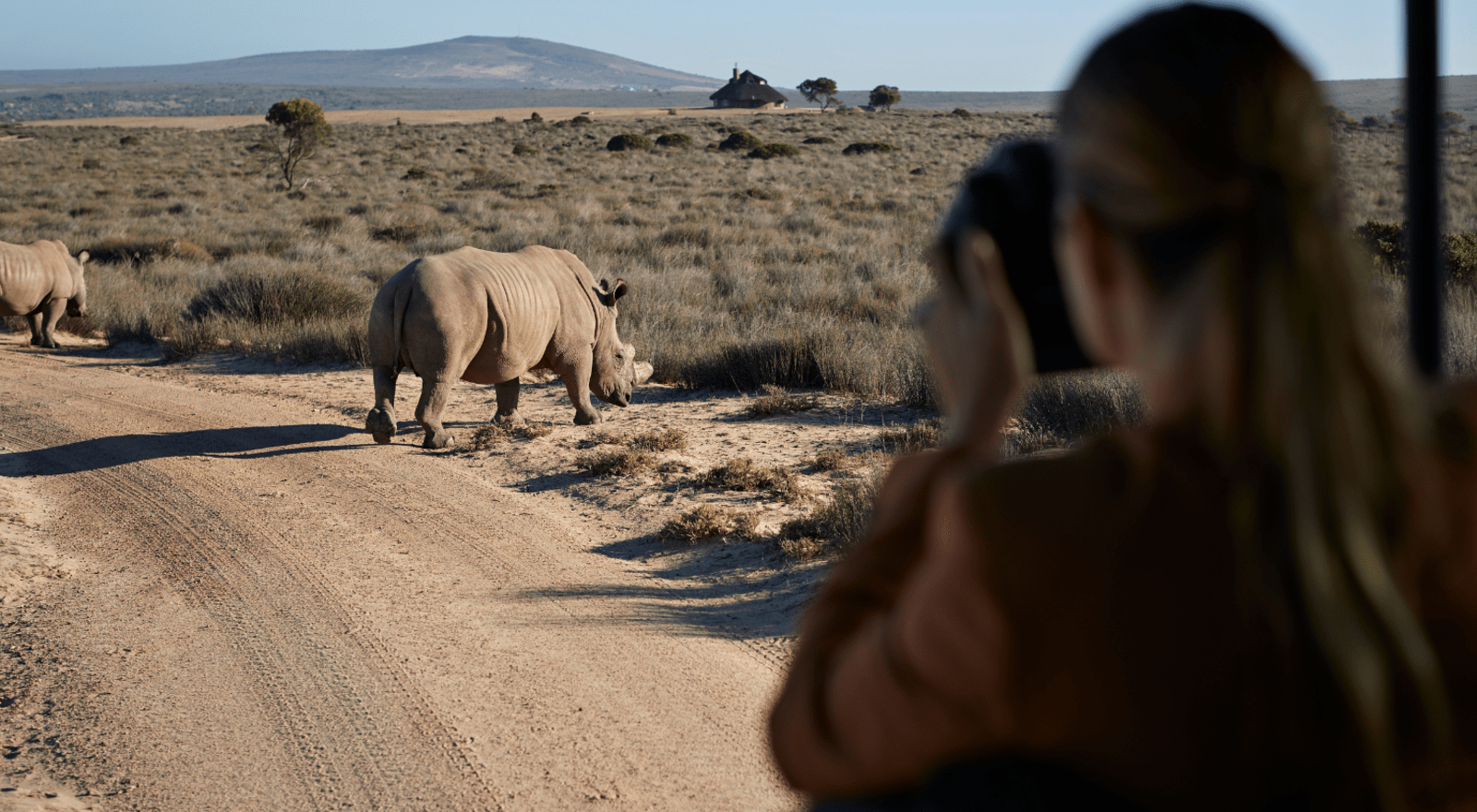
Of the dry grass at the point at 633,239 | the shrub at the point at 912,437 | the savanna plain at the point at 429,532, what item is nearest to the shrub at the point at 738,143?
the dry grass at the point at 633,239

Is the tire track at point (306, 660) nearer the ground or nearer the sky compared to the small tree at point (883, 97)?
nearer the ground

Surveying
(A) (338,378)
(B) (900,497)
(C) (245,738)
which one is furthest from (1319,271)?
(A) (338,378)

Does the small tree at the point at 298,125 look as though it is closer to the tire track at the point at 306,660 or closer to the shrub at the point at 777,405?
the shrub at the point at 777,405

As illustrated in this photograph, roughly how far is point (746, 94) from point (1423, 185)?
319ft

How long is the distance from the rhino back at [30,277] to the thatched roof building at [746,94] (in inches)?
3401

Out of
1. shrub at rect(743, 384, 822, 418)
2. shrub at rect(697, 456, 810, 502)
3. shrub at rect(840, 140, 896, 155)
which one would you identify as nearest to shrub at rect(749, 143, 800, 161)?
shrub at rect(840, 140, 896, 155)

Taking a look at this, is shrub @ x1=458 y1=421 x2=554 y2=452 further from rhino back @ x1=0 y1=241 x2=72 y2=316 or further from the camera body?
the camera body

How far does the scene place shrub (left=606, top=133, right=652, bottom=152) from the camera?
147 feet

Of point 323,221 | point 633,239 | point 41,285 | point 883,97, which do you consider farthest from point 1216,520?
point 883,97

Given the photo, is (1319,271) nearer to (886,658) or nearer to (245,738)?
(886,658)

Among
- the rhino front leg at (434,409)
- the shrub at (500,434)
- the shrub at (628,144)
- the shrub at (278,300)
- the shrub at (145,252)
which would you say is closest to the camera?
the rhino front leg at (434,409)

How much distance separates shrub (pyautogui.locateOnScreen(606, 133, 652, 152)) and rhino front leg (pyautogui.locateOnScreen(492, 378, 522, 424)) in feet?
122

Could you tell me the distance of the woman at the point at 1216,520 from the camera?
2.89 ft

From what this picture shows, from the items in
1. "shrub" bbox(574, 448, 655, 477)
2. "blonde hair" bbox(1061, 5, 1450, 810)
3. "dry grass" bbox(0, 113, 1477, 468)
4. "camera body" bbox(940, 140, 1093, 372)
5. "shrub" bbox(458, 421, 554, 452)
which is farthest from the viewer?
"dry grass" bbox(0, 113, 1477, 468)
